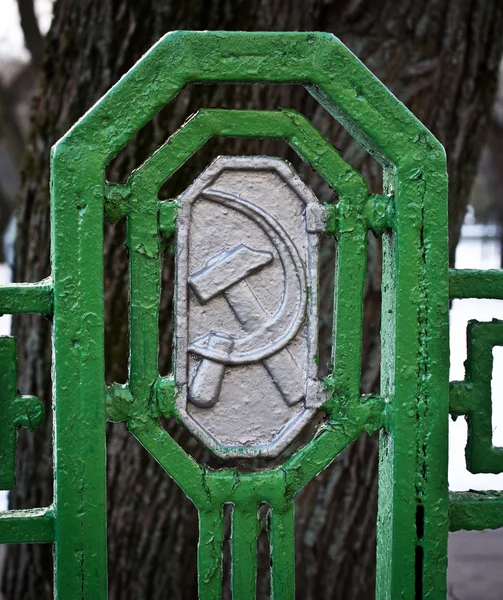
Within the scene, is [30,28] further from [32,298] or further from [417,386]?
[417,386]

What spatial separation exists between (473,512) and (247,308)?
0.60m

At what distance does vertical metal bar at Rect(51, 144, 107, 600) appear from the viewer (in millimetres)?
1443

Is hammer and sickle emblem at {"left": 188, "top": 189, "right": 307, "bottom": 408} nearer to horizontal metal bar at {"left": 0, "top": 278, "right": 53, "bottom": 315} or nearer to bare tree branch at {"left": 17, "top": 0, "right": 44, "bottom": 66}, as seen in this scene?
horizontal metal bar at {"left": 0, "top": 278, "right": 53, "bottom": 315}

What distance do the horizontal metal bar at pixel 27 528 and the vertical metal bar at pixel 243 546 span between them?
0.34 m

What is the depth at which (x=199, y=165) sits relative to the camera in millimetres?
2486

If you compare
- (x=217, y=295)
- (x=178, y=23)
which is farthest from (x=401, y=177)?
(x=178, y=23)

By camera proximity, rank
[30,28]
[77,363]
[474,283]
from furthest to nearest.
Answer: [30,28]
[474,283]
[77,363]

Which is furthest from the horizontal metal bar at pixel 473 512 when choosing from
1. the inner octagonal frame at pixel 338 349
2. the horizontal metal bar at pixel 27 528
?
the horizontal metal bar at pixel 27 528

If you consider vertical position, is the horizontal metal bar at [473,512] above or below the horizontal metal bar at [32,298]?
below

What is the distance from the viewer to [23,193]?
2.68 m

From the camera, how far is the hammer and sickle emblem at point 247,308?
1.48 meters

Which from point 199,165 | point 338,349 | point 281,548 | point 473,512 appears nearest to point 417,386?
point 338,349

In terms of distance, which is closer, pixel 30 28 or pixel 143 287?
pixel 143 287

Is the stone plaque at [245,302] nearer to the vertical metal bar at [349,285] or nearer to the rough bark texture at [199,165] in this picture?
the vertical metal bar at [349,285]
